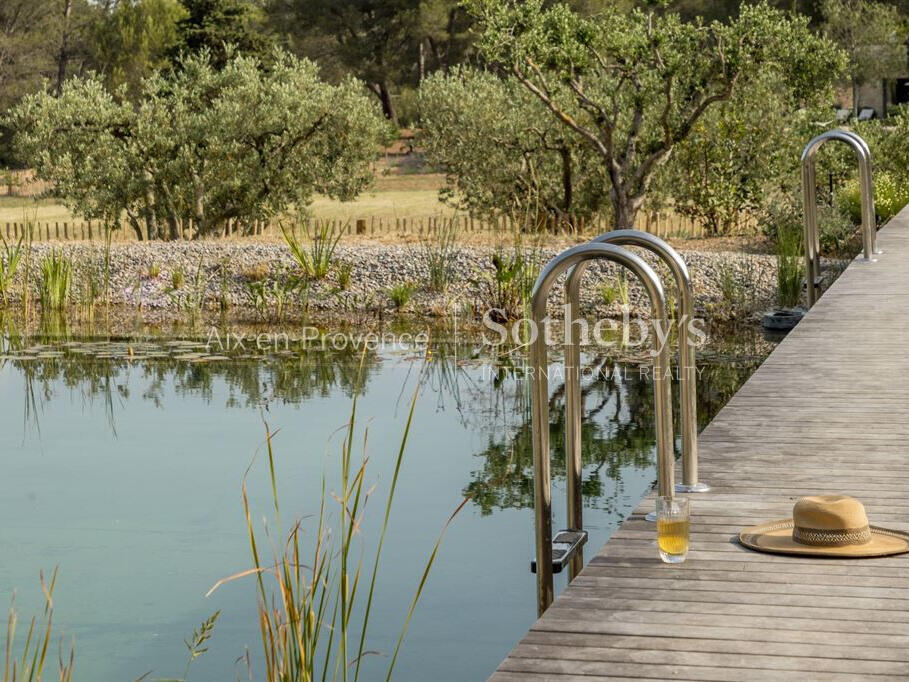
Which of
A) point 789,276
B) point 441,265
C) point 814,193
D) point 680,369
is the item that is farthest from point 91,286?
point 680,369

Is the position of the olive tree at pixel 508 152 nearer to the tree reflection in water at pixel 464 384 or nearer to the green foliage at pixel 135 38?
the tree reflection in water at pixel 464 384

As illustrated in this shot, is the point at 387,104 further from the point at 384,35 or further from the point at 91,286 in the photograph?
the point at 91,286

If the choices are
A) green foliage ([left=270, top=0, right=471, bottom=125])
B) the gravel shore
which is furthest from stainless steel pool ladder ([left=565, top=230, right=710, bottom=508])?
green foliage ([left=270, top=0, right=471, bottom=125])

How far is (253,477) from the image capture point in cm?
614

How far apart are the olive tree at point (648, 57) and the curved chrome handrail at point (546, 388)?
27.3 ft

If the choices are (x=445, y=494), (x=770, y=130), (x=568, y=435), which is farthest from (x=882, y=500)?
(x=770, y=130)

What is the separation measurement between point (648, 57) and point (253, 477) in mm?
6834

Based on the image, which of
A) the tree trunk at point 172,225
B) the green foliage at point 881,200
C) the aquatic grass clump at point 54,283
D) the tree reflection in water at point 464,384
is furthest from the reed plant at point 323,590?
the tree trunk at point 172,225

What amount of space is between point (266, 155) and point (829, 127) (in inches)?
235

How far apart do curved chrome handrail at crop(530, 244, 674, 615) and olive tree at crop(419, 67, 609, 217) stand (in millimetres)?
10579

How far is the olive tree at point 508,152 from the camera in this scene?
13.7 meters

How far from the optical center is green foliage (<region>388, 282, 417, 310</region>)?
35.7 ft

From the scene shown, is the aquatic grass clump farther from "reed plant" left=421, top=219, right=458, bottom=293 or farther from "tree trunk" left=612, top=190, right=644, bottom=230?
"tree trunk" left=612, top=190, right=644, bottom=230

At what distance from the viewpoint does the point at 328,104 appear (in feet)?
47.8
